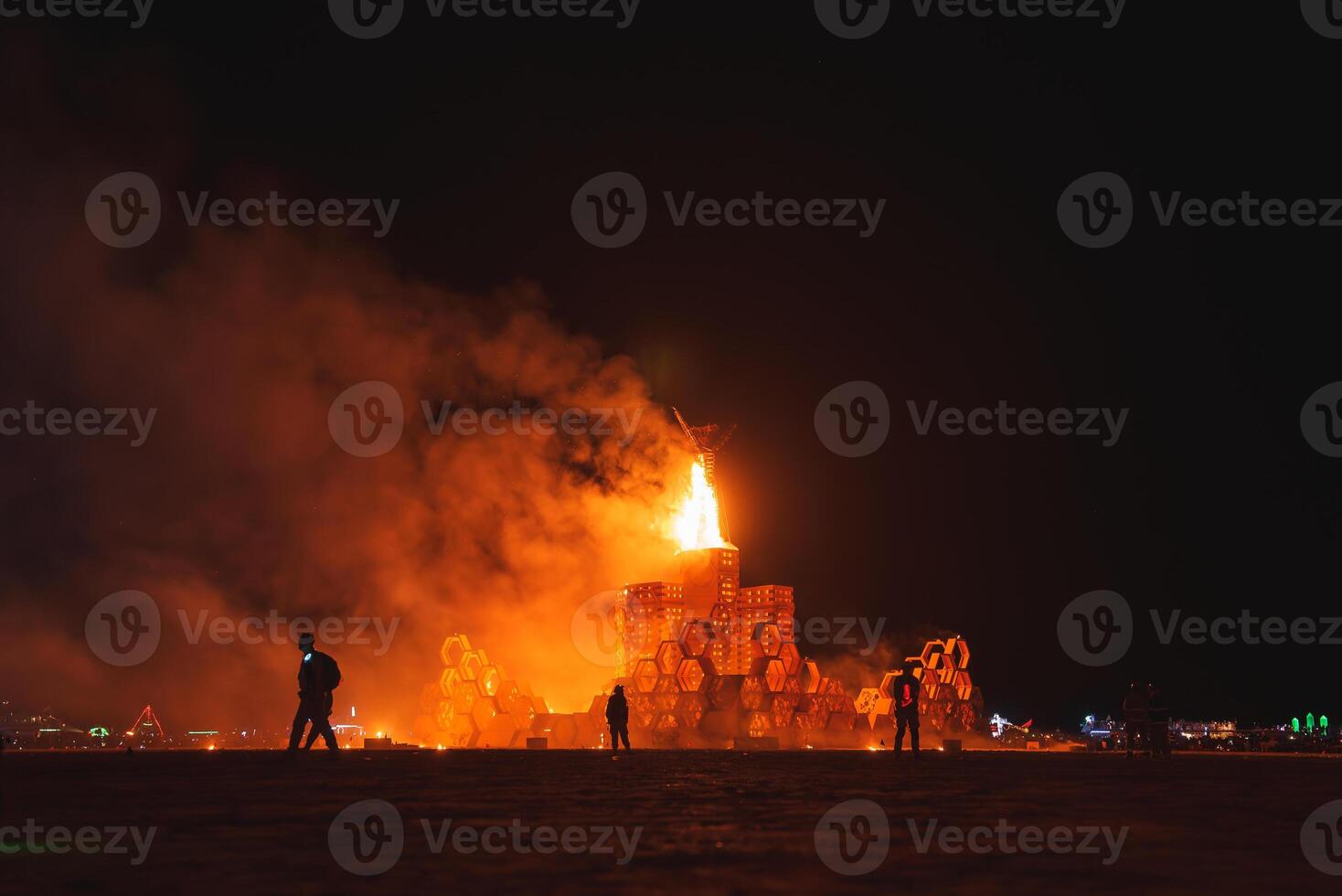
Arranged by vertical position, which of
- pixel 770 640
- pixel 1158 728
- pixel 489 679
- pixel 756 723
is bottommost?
pixel 1158 728

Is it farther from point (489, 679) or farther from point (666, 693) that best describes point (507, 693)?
point (666, 693)

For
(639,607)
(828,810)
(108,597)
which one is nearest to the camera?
(828,810)

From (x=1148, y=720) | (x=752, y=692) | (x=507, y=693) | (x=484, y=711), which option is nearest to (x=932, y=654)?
(x=752, y=692)

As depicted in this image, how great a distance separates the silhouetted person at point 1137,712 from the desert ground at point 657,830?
10755mm

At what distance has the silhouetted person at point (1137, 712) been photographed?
86.3 feet

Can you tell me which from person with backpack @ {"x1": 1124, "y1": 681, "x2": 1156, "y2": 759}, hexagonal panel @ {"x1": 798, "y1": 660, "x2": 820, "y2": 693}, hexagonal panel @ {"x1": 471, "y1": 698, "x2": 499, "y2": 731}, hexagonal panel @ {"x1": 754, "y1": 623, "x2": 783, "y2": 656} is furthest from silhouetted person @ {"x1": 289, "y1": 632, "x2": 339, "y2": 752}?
hexagonal panel @ {"x1": 798, "y1": 660, "x2": 820, "y2": 693}

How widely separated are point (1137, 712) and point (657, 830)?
21829 millimetres

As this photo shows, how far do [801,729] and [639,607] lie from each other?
13.2m

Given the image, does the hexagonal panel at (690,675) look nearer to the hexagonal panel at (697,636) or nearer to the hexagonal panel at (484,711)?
the hexagonal panel at (697,636)

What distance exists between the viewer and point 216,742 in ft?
224

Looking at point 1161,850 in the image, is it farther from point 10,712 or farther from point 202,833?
point 10,712

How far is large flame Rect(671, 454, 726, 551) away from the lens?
8000cm

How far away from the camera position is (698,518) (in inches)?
3167

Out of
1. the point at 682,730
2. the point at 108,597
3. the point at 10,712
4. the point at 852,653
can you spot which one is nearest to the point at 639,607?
the point at 682,730
